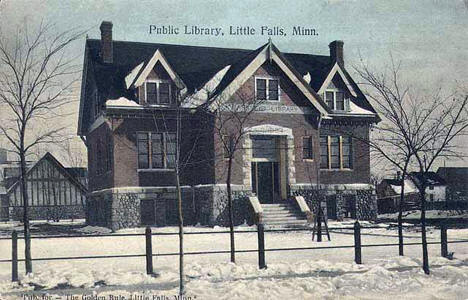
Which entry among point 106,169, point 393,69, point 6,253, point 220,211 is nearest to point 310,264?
point 393,69

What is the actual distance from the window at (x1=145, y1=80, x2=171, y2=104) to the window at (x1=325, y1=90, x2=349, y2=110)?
715cm

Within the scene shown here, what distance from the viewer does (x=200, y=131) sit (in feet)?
72.3

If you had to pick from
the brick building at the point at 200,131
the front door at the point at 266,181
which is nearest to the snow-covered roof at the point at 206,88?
the brick building at the point at 200,131

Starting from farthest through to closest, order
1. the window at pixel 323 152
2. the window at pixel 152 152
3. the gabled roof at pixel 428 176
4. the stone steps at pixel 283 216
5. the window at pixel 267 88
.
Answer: the window at pixel 323 152
the window at pixel 152 152
the window at pixel 267 88
the stone steps at pixel 283 216
the gabled roof at pixel 428 176

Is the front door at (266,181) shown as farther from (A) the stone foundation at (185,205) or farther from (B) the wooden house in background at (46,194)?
(B) the wooden house in background at (46,194)

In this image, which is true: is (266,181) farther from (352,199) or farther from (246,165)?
(352,199)

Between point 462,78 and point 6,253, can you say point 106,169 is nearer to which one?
point 6,253

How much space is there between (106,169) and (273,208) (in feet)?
23.5

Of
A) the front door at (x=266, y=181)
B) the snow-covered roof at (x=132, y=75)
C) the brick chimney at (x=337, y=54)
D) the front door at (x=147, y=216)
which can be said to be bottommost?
the front door at (x=147, y=216)

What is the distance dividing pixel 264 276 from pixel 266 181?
12.5 metres

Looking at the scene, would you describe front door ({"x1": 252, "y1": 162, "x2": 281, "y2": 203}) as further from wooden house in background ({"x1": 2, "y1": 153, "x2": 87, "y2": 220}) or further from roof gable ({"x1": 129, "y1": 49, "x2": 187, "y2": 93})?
wooden house in background ({"x1": 2, "y1": 153, "x2": 87, "y2": 220})

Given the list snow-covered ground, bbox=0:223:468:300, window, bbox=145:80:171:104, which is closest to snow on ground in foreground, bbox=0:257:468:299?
snow-covered ground, bbox=0:223:468:300

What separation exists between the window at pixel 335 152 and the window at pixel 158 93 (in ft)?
23.6

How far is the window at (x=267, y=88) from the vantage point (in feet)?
74.8
